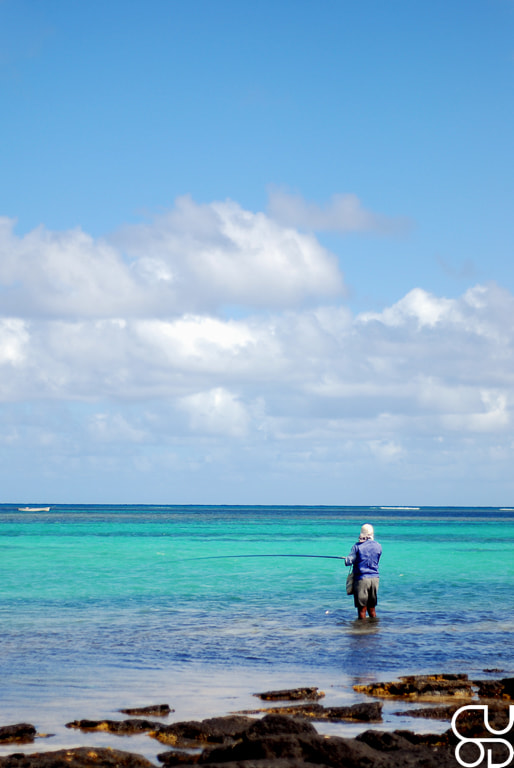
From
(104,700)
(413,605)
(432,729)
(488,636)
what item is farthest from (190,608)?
(432,729)

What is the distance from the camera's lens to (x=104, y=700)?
945 cm

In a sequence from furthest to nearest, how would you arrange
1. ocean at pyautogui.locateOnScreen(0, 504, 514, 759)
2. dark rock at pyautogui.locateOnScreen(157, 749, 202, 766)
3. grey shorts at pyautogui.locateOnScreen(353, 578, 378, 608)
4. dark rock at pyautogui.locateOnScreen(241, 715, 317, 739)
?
grey shorts at pyautogui.locateOnScreen(353, 578, 378, 608) → ocean at pyautogui.locateOnScreen(0, 504, 514, 759) → dark rock at pyautogui.locateOnScreen(241, 715, 317, 739) → dark rock at pyautogui.locateOnScreen(157, 749, 202, 766)

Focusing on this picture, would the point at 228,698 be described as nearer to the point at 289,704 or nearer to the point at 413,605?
the point at 289,704

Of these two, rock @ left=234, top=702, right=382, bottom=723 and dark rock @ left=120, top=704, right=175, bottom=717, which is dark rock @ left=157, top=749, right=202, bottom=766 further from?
rock @ left=234, top=702, right=382, bottom=723

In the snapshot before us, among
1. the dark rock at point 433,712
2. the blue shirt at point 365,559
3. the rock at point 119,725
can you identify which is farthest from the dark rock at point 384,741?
the blue shirt at point 365,559

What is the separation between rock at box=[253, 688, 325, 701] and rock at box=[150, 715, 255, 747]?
131cm

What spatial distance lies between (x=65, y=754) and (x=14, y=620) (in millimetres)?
10309

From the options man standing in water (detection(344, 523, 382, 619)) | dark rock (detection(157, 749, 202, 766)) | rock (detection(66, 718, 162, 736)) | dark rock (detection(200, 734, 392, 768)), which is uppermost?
man standing in water (detection(344, 523, 382, 619))

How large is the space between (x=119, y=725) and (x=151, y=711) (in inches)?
27.2

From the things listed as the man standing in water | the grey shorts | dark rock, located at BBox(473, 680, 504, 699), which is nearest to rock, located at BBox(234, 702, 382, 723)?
dark rock, located at BBox(473, 680, 504, 699)

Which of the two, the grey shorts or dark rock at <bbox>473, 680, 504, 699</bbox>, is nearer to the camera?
dark rock at <bbox>473, 680, 504, 699</bbox>

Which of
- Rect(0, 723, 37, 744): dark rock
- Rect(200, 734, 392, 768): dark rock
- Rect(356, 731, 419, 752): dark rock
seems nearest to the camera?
Rect(200, 734, 392, 768): dark rock

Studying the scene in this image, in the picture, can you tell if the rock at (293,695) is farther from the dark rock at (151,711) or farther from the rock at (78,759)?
the rock at (78,759)

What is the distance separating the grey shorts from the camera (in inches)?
616
